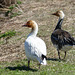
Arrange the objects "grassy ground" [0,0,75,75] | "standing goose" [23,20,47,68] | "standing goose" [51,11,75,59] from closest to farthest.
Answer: "standing goose" [23,20,47,68] < "grassy ground" [0,0,75,75] < "standing goose" [51,11,75,59]

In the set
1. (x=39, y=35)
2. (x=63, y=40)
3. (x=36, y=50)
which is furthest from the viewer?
(x=39, y=35)

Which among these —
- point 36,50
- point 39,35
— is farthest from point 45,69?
point 39,35

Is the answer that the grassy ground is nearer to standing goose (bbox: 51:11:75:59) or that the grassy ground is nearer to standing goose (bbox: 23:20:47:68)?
standing goose (bbox: 23:20:47:68)

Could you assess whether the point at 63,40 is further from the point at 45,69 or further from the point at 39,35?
the point at 39,35

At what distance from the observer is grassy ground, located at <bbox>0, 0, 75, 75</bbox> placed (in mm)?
10977

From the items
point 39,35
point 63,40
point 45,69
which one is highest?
point 63,40

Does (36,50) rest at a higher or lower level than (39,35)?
higher

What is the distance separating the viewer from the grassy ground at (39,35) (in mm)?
10977

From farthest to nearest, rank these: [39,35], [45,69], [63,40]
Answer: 1. [39,35]
2. [63,40]
3. [45,69]

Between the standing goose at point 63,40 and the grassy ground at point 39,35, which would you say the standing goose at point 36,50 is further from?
the standing goose at point 63,40

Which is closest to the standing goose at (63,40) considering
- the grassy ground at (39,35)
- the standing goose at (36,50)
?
the grassy ground at (39,35)

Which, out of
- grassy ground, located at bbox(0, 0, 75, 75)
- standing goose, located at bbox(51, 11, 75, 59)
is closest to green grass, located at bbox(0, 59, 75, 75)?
grassy ground, located at bbox(0, 0, 75, 75)

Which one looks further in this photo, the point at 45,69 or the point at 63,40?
the point at 63,40

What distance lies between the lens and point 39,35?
19.2 meters
